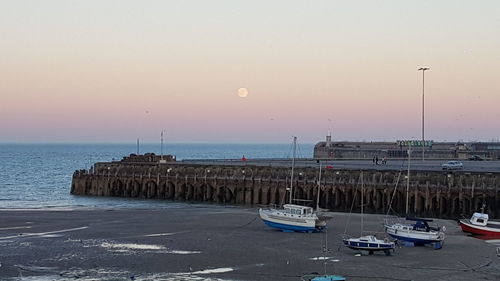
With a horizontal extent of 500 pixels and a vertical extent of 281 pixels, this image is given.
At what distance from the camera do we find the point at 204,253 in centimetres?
4003

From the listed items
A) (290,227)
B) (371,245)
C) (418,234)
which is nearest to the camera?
(371,245)

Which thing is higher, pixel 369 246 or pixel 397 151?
pixel 397 151

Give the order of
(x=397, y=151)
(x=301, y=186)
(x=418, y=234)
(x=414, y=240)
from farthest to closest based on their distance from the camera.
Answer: (x=397, y=151)
(x=301, y=186)
(x=414, y=240)
(x=418, y=234)

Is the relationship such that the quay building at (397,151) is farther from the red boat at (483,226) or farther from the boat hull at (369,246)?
the boat hull at (369,246)

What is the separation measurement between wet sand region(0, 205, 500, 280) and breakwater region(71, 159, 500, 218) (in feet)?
20.3

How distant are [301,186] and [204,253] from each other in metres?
31.1

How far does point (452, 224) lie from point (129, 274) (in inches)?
1242

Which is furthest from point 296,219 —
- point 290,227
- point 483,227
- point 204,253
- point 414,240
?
point 483,227

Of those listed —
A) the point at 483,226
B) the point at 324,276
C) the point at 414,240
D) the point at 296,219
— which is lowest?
the point at 324,276

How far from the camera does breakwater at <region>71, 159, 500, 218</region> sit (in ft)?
205

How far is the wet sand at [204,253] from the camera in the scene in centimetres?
3450

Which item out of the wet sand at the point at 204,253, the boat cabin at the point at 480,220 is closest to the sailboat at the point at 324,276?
the wet sand at the point at 204,253

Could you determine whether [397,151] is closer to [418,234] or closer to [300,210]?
[300,210]

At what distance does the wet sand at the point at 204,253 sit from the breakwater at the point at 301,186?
6186mm
